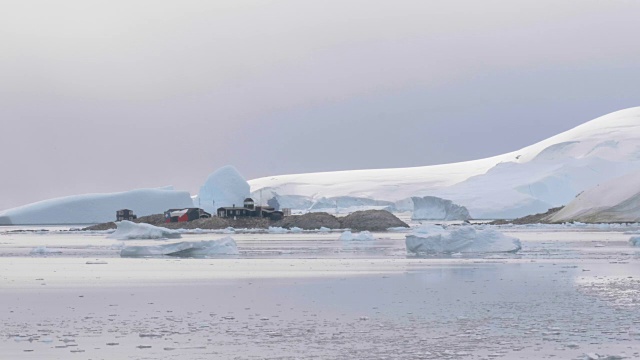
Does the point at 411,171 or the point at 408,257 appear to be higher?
the point at 411,171

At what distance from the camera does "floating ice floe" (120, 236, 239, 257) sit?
69.7 feet

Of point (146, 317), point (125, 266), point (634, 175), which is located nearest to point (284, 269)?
point (125, 266)

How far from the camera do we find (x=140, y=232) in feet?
114

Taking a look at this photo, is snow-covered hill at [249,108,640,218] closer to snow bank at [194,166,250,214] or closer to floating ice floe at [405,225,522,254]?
snow bank at [194,166,250,214]

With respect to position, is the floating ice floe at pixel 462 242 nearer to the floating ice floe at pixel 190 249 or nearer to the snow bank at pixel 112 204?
the floating ice floe at pixel 190 249

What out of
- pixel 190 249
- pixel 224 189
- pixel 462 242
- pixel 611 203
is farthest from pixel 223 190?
pixel 462 242

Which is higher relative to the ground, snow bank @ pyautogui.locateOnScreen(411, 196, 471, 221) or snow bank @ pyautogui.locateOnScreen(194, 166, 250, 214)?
snow bank @ pyautogui.locateOnScreen(194, 166, 250, 214)

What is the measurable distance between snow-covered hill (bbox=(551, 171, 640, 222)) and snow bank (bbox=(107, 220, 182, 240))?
20694 mm

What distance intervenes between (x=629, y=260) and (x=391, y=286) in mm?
6921

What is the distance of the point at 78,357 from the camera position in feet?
23.1

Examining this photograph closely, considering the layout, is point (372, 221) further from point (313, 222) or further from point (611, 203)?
point (611, 203)

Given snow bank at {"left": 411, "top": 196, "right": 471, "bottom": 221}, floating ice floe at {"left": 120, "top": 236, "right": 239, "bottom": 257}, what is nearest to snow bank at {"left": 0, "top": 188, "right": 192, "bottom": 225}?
snow bank at {"left": 411, "top": 196, "right": 471, "bottom": 221}

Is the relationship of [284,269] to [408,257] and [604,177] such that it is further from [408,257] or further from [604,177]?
[604,177]

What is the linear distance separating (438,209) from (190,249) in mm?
44205
